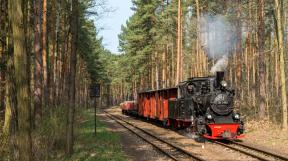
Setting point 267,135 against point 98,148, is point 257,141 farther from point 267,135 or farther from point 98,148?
point 98,148

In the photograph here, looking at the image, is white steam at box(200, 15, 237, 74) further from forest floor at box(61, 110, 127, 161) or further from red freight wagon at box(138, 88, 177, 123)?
forest floor at box(61, 110, 127, 161)

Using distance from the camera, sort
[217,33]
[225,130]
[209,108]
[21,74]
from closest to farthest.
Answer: [21,74]
[225,130]
[209,108]
[217,33]

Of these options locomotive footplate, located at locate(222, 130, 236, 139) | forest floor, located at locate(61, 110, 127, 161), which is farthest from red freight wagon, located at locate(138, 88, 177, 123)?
forest floor, located at locate(61, 110, 127, 161)

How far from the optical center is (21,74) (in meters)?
6.48

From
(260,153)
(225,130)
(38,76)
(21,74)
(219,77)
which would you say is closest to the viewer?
(21,74)

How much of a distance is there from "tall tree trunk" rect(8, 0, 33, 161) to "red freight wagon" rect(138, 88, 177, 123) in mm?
16633

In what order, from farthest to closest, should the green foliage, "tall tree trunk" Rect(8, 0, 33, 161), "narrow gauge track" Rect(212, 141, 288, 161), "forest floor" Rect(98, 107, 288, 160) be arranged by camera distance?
"forest floor" Rect(98, 107, 288, 160) < "narrow gauge track" Rect(212, 141, 288, 161) < the green foliage < "tall tree trunk" Rect(8, 0, 33, 161)

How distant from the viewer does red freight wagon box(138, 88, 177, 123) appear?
24.7m

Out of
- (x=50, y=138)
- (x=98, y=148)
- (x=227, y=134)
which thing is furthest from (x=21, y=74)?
(x=227, y=134)

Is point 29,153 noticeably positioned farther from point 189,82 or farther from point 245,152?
point 189,82

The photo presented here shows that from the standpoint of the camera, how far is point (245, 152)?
46.1 feet

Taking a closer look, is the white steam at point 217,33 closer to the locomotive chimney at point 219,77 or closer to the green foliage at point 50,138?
the locomotive chimney at point 219,77

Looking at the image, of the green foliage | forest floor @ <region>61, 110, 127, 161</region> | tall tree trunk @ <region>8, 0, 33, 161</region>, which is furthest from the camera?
forest floor @ <region>61, 110, 127, 161</region>

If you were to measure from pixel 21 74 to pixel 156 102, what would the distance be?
22.0m
